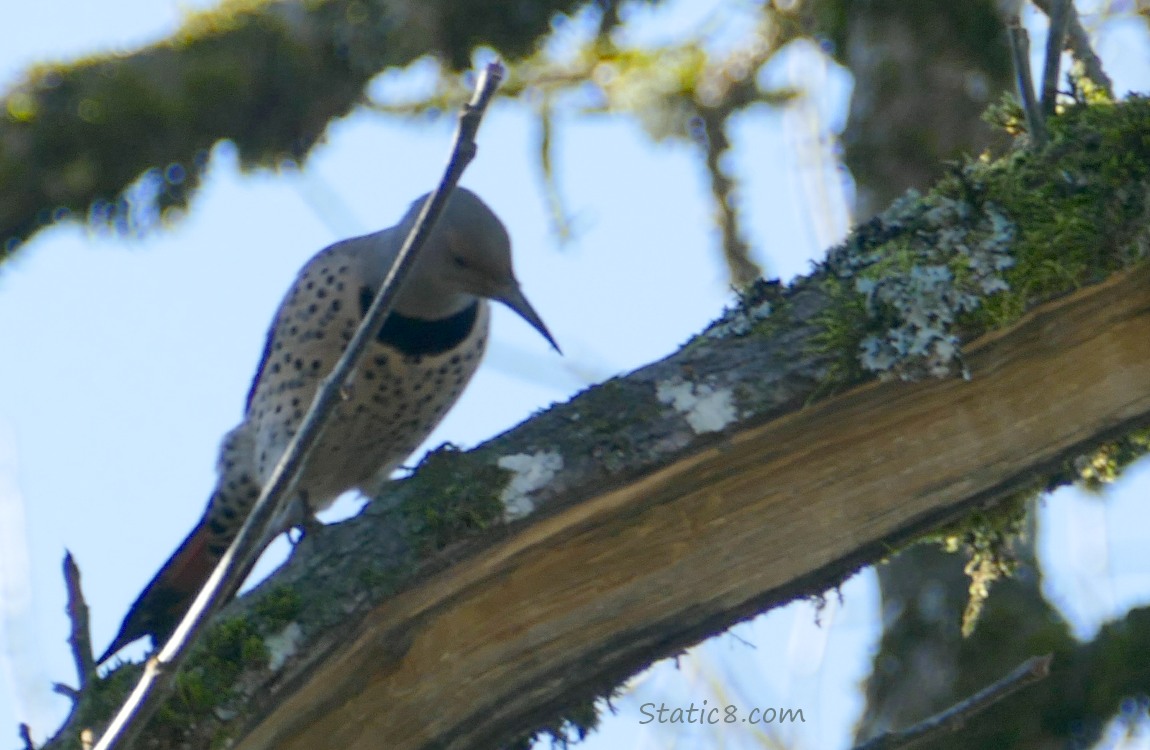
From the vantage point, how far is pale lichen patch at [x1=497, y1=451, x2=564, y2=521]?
2.48 m

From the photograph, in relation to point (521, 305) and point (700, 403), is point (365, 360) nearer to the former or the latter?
point (521, 305)

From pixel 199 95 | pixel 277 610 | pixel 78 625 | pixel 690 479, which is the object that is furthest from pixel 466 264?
pixel 78 625

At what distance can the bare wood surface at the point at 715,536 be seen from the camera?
244 cm

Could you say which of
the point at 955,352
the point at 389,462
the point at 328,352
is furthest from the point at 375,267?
the point at 955,352

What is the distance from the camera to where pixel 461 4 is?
442cm

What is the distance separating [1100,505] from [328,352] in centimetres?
250

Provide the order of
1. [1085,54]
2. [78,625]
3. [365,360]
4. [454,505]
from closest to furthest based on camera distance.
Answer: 1. [78,625]
2. [454,505]
3. [1085,54]
4. [365,360]

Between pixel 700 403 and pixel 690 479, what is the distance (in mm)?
139

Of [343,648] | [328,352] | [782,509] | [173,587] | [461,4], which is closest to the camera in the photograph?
[343,648]

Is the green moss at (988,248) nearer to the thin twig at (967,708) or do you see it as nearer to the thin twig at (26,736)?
the thin twig at (967,708)

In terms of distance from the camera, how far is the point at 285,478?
6.02 feet

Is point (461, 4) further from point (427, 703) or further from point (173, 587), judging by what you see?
point (427, 703)

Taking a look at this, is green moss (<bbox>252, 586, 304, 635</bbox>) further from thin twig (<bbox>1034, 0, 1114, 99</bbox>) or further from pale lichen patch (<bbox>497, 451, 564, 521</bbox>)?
thin twig (<bbox>1034, 0, 1114, 99</bbox>)

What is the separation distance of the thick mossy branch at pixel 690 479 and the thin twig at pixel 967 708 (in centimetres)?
41
